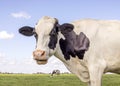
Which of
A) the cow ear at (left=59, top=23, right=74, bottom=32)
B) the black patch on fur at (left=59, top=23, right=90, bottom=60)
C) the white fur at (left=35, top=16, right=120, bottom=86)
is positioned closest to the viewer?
the white fur at (left=35, top=16, right=120, bottom=86)

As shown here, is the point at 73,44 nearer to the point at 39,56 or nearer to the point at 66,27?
the point at 66,27

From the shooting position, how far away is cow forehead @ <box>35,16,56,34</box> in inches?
428

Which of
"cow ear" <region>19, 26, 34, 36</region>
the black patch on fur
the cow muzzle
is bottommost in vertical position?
the cow muzzle

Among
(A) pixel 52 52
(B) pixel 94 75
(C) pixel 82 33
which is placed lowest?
(B) pixel 94 75

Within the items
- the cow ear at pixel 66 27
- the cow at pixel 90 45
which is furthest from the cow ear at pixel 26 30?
the cow ear at pixel 66 27

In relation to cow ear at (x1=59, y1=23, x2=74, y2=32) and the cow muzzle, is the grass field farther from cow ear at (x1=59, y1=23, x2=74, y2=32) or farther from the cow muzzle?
the cow muzzle

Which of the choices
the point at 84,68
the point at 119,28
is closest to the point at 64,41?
the point at 84,68

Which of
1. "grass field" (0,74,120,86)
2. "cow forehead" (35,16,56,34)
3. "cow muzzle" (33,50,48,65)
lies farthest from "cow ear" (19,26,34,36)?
"grass field" (0,74,120,86)

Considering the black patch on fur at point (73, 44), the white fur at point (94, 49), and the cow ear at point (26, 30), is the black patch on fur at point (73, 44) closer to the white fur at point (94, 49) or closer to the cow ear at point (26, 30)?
the white fur at point (94, 49)

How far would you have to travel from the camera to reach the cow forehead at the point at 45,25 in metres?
10.9

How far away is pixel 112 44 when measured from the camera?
11930mm

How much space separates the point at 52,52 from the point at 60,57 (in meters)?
1.10

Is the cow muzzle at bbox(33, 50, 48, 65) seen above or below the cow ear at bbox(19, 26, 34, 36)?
below

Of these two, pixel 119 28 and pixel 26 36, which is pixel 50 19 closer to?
pixel 26 36
